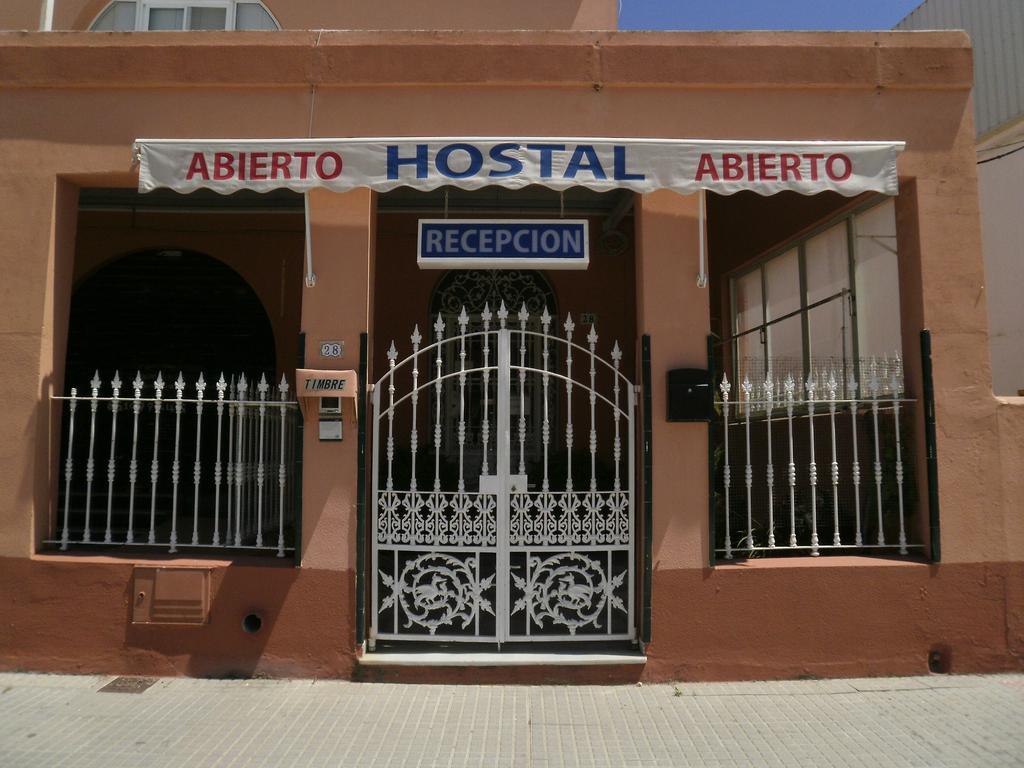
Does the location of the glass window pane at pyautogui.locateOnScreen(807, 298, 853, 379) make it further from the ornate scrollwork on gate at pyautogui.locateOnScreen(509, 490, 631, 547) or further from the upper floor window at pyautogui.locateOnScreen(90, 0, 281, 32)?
the upper floor window at pyautogui.locateOnScreen(90, 0, 281, 32)

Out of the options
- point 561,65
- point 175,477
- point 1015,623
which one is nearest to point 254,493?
point 175,477

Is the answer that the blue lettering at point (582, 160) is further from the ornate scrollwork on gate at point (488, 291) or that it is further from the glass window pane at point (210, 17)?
the glass window pane at point (210, 17)

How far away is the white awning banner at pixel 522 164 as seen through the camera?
5129 mm

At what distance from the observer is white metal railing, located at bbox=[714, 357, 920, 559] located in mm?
5383

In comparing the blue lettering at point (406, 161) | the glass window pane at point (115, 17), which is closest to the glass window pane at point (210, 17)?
the glass window pane at point (115, 17)

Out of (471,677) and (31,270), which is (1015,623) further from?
(31,270)

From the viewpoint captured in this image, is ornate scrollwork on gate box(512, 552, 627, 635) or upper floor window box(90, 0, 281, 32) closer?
ornate scrollwork on gate box(512, 552, 627, 635)

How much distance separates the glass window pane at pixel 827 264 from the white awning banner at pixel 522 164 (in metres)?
1.75

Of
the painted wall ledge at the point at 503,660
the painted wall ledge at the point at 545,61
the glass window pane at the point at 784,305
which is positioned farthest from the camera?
the glass window pane at the point at 784,305

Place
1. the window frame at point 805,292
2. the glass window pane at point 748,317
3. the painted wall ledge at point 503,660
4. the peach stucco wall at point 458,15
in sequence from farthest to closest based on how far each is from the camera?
the glass window pane at point 748,317 < the peach stucco wall at point 458,15 < the window frame at point 805,292 < the painted wall ledge at point 503,660

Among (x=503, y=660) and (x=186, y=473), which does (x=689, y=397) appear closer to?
(x=503, y=660)

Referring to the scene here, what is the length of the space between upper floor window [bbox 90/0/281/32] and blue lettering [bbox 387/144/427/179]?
402 cm

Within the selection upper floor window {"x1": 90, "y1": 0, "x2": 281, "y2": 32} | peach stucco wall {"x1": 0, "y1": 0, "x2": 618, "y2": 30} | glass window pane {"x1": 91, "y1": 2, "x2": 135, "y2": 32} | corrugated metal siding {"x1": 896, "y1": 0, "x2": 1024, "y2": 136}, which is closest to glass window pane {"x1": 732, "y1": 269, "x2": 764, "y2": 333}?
peach stucco wall {"x1": 0, "y1": 0, "x2": 618, "y2": 30}

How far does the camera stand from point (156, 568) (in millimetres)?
5168
